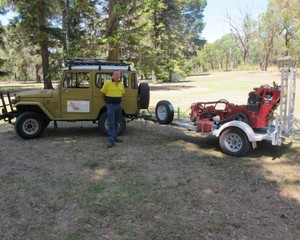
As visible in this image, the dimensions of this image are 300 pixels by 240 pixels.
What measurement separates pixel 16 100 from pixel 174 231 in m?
6.40

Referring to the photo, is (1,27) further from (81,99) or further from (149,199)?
(149,199)

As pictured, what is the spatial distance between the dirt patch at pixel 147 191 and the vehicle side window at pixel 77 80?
151cm

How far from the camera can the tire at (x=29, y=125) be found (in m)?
8.88

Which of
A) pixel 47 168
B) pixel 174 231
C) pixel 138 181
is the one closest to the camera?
pixel 174 231

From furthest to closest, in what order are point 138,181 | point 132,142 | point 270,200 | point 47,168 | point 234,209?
point 132,142
point 47,168
point 138,181
point 270,200
point 234,209

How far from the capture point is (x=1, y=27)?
2541 centimetres

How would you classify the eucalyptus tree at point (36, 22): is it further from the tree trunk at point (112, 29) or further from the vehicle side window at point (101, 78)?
the vehicle side window at point (101, 78)

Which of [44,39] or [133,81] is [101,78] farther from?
[44,39]

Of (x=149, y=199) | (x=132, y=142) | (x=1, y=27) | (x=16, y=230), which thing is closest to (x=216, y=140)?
(x=132, y=142)

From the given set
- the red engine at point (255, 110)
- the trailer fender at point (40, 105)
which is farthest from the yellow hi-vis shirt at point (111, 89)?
the red engine at point (255, 110)

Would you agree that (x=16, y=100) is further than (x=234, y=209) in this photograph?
Yes

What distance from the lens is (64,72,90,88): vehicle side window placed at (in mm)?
8859

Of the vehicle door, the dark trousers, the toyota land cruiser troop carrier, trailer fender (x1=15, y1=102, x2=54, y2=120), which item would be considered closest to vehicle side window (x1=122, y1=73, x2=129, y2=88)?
the toyota land cruiser troop carrier

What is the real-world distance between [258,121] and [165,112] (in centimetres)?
235
